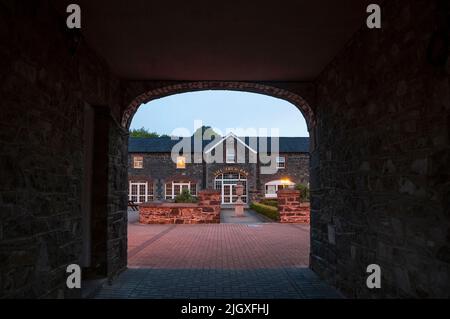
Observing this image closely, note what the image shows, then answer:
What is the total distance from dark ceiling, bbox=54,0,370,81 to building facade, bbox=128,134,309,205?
2423 centimetres

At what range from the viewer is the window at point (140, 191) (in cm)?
3081

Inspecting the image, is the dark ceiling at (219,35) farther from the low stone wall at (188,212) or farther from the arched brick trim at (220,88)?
the low stone wall at (188,212)

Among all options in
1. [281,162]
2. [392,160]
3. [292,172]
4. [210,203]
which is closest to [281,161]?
[281,162]

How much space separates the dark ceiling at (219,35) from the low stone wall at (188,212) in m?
11.2

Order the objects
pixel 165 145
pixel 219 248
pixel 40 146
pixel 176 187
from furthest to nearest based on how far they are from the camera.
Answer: pixel 165 145
pixel 176 187
pixel 219 248
pixel 40 146

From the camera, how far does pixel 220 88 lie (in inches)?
291

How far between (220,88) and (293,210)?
1113 cm

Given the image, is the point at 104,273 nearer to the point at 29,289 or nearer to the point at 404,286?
the point at 29,289

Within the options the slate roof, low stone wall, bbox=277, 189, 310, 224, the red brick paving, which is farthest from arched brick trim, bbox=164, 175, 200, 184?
the red brick paving

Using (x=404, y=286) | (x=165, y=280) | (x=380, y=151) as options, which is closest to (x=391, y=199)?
(x=380, y=151)

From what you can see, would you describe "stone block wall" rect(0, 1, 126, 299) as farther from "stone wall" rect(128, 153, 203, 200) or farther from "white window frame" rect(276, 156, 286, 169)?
"white window frame" rect(276, 156, 286, 169)

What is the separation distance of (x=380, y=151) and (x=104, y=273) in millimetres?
4477

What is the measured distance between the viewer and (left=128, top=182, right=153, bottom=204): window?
Answer: 30.8 m

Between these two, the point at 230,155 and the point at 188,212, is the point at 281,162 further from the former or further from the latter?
the point at 188,212
